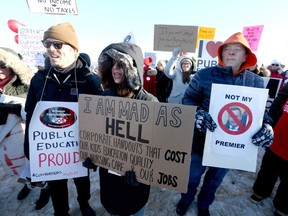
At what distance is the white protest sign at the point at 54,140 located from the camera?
4.99ft

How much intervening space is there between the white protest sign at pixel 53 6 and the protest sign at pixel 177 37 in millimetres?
2277

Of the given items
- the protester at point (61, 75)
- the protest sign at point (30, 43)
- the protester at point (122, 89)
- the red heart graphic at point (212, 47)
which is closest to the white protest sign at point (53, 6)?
the protest sign at point (30, 43)

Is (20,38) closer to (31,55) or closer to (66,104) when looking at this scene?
(31,55)

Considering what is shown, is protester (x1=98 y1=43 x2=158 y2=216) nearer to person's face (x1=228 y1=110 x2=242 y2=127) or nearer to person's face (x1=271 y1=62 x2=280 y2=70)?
person's face (x1=228 y1=110 x2=242 y2=127)

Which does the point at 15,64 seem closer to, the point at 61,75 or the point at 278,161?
the point at 61,75

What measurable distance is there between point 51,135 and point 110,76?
2.38 ft

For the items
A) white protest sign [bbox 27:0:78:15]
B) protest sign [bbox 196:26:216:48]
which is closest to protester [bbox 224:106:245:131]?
white protest sign [bbox 27:0:78:15]

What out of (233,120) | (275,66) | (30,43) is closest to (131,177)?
(233,120)

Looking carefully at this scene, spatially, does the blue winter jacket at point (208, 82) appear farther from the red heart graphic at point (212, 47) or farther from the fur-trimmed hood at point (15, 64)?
the red heart graphic at point (212, 47)

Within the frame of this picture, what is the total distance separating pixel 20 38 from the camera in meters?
4.70

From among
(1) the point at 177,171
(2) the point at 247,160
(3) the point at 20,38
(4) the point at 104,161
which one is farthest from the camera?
(3) the point at 20,38

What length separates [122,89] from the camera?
4.93ft

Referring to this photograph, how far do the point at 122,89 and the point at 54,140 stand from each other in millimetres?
748

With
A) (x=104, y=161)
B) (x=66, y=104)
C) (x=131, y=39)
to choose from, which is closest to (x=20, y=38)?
(x=131, y=39)
